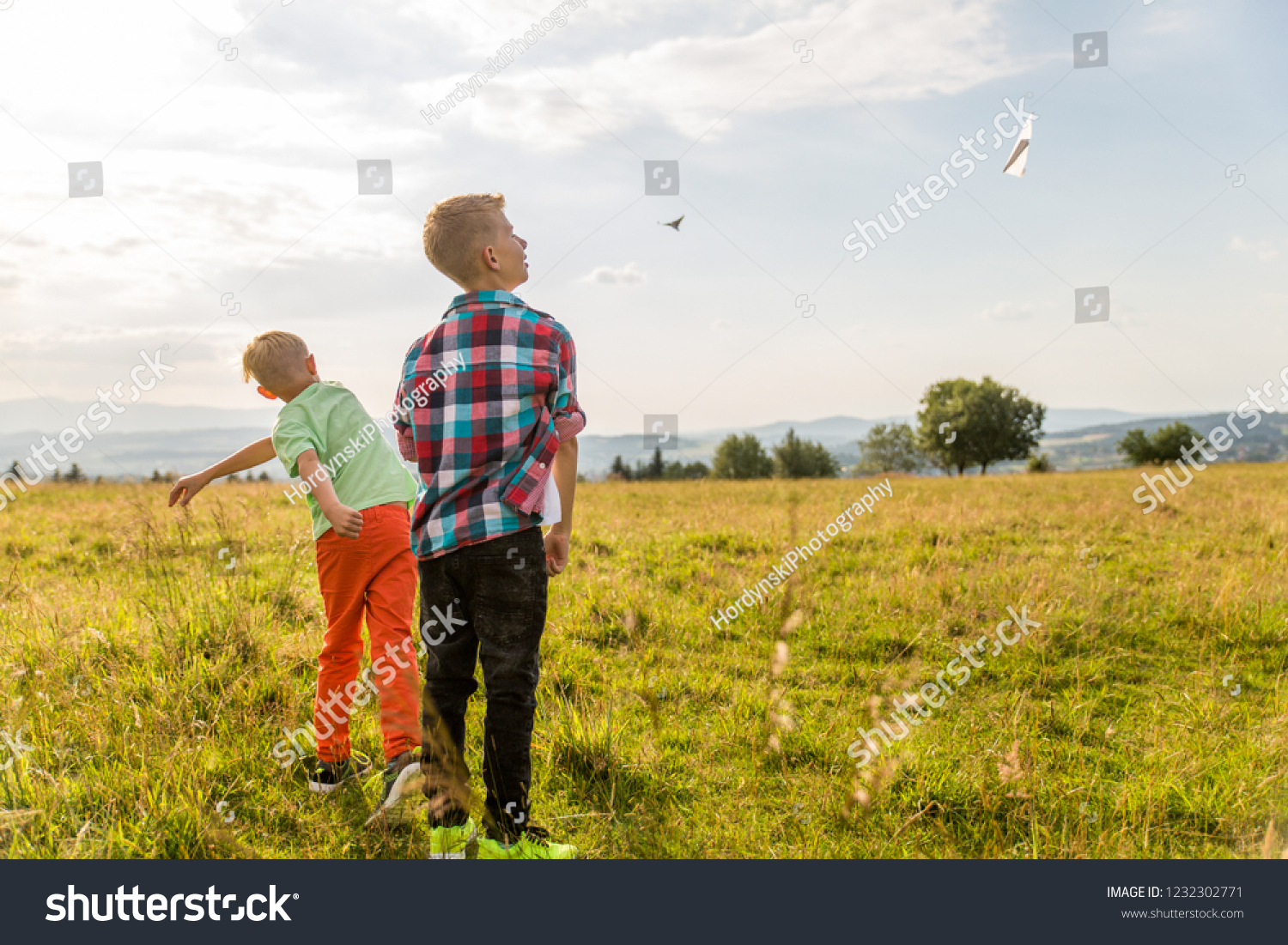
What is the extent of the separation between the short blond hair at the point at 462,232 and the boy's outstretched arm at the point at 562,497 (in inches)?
28.5

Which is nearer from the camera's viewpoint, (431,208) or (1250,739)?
(431,208)

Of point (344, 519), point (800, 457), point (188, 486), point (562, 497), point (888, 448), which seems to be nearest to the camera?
point (562, 497)

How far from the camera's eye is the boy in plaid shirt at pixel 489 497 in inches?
103

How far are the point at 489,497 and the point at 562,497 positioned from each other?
0.27 metres

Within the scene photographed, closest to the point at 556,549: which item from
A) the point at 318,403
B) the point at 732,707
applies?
the point at 318,403

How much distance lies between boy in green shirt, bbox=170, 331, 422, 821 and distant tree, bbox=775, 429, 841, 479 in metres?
74.0

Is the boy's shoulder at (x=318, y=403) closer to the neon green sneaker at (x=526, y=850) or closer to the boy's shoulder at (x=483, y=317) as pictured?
the boy's shoulder at (x=483, y=317)

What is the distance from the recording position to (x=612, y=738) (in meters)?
3.53

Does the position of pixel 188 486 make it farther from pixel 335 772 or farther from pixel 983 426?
pixel 983 426

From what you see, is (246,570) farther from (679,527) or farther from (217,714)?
(679,527)

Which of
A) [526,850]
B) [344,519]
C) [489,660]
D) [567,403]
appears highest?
[567,403]

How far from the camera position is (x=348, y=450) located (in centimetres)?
335

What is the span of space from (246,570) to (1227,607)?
713 cm

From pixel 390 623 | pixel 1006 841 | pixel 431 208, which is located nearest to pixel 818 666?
pixel 1006 841
